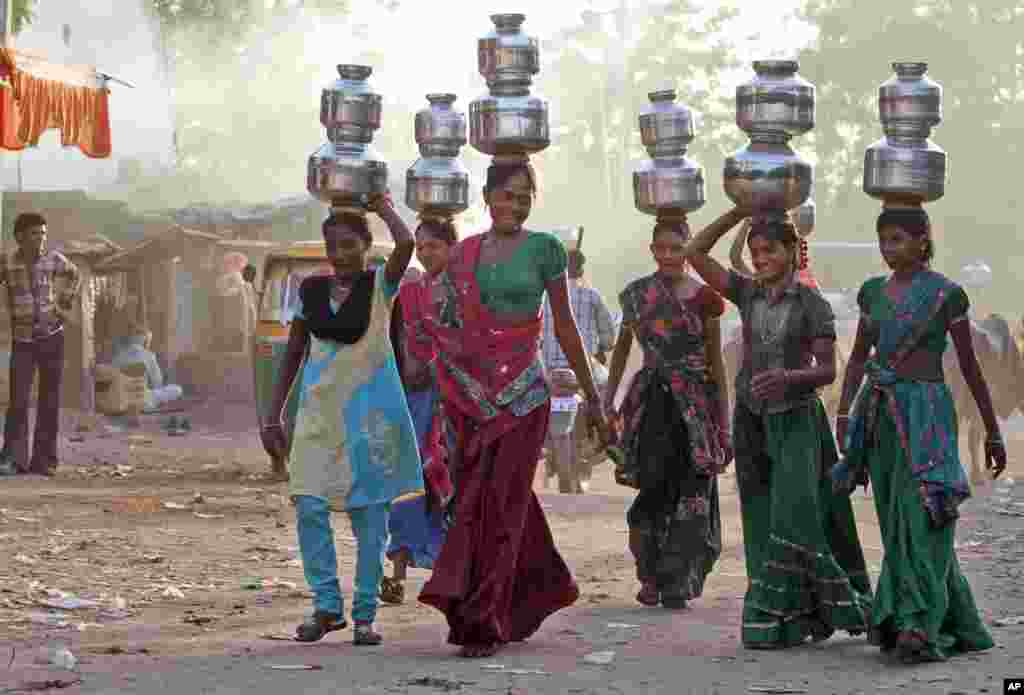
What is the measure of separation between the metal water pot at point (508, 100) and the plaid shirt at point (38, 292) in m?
7.97

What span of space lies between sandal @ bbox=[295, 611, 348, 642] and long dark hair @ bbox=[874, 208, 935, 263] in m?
2.49

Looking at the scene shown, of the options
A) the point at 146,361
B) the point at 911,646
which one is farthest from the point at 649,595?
the point at 146,361

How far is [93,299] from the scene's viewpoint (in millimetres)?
26875

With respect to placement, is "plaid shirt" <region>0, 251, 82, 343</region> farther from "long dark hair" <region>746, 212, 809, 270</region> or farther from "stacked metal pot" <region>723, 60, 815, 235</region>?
"long dark hair" <region>746, 212, 809, 270</region>

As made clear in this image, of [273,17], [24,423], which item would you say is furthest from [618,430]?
[273,17]

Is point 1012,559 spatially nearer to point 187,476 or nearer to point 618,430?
point 618,430

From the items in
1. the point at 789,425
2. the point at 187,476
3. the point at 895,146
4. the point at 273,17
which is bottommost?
the point at 187,476

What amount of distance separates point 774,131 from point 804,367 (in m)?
0.96

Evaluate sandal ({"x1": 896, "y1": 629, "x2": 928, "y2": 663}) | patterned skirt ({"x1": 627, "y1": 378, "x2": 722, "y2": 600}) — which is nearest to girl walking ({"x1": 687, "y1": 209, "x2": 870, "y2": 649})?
sandal ({"x1": 896, "y1": 629, "x2": 928, "y2": 663})

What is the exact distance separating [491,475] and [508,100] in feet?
5.19

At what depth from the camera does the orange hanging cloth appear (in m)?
14.6

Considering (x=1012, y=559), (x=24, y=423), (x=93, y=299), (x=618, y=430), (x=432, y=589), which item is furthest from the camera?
(x=93, y=299)

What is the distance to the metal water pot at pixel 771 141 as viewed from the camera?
25.8 feet

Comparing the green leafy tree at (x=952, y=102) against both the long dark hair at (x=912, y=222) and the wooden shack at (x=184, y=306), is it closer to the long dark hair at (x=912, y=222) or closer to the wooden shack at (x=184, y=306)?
the wooden shack at (x=184, y=306)
